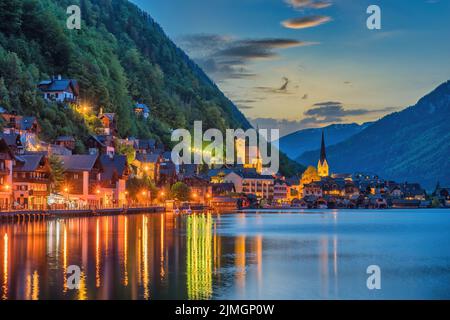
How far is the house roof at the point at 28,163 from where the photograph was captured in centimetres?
8744

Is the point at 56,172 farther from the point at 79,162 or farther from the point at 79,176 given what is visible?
the point at 79,162

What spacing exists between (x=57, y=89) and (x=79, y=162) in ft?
83.9

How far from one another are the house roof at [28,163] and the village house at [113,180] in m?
21.1

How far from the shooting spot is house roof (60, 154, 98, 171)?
104m

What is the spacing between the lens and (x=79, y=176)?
342 feet

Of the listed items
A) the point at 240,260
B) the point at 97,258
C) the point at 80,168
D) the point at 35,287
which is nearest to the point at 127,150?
the point at 80,168

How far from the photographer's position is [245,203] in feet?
640

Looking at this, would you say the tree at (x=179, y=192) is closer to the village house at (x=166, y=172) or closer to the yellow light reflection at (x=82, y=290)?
the village house at (x=166, y=172)

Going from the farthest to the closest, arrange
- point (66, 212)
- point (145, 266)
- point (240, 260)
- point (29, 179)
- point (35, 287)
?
point (66, 212) < point (29, 179) < point (240, 260) < point (145, 266) < point (35, 287)

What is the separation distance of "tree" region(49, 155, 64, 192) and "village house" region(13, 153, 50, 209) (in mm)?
3872

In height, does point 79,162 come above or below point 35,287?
above
